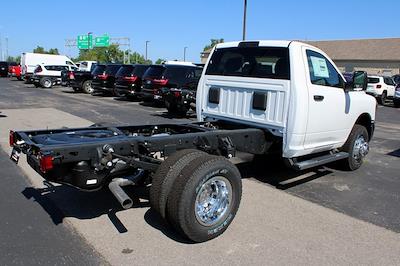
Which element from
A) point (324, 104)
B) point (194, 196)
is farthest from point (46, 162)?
point (324, 104)

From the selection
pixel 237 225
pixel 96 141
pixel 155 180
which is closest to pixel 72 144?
pixel 96 141

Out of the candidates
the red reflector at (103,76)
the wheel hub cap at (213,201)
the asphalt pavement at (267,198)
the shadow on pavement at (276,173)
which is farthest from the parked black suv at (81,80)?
the wheel hub cap at (213,201)

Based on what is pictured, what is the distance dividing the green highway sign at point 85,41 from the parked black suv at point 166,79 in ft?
190

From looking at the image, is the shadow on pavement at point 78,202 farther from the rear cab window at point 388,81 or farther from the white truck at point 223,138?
the rear cab window at point 388,81

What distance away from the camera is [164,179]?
4.23 meters

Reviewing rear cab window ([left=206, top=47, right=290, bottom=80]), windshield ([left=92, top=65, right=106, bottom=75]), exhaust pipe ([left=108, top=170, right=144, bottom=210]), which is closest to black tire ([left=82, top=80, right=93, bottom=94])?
windshield ([left=92, top=65, right=106, bottom=75])

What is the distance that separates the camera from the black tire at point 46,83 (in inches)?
1196

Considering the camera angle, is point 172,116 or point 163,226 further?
point 172,116

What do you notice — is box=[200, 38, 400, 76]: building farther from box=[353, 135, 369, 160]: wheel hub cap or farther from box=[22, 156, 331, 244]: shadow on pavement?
box=[22, 156, 331, 244]: shadow on pavement

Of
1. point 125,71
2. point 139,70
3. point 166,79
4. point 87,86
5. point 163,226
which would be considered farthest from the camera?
point 87,86

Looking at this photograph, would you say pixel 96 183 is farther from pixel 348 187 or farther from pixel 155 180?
pixel 348 187

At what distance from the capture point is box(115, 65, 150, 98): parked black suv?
68.3ft

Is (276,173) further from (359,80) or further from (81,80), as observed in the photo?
(81,80)

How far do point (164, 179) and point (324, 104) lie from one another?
315 centimetres
